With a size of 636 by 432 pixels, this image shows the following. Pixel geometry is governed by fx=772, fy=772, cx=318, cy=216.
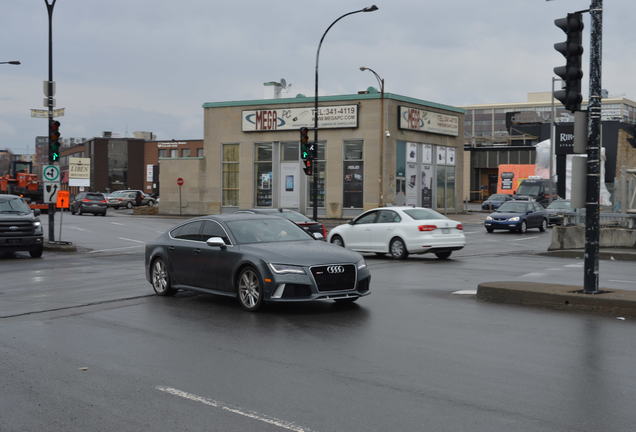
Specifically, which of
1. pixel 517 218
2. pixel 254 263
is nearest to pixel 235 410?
pixel 254 263

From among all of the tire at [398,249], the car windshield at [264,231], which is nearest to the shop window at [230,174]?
the tire at [398,249]

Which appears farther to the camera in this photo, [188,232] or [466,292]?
→ [466,292]

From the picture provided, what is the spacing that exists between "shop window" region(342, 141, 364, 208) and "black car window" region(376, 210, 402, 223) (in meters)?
26.5

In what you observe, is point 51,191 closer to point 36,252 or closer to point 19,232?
point 36,252

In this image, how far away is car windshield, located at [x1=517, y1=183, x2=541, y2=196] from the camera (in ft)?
203

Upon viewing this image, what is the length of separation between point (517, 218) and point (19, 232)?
22.9m

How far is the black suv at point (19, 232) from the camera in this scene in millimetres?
22328

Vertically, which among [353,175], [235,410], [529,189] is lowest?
[235,410]

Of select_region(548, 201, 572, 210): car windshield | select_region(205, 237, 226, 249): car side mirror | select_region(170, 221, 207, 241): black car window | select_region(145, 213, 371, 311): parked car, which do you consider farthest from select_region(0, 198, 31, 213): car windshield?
select_region(548, 201, 572, 210): car windshield

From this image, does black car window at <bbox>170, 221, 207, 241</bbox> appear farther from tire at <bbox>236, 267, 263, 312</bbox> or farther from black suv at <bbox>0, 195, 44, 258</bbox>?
black suv at <bbox>0, 195, 44, 258</bbox>

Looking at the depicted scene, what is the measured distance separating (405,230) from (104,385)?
50.9 feet

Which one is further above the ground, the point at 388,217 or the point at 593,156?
the point at 593,156

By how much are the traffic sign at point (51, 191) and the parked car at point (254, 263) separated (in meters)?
13.4

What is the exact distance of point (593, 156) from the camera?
11906 millimetres
